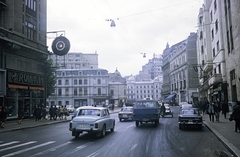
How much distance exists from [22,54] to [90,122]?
751 inches

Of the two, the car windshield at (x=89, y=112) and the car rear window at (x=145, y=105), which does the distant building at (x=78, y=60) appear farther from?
the car windshield at (x=89, y=112)

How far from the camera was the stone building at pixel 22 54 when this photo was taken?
25719 millimetres

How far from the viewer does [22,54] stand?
28625mm

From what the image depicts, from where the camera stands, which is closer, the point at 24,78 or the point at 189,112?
the point at 189,112

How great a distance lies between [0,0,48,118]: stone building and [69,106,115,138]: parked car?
1442 centimetres

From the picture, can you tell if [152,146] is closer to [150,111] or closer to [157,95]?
[150,111]

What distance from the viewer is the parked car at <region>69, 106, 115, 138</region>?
13023 millimetres

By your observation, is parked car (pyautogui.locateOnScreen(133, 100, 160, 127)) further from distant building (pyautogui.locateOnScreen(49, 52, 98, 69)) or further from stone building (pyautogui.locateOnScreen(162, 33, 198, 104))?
distant building (pyautogui.locateOnScreen(49, 52, 98, 69))

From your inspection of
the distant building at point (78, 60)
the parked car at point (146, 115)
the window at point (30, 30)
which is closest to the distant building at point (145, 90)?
the distant building at point (78, 60)

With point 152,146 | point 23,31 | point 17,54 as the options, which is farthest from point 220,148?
point 23,31

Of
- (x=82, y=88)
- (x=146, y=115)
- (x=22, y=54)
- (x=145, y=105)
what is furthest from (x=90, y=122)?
(x=82, y=88)

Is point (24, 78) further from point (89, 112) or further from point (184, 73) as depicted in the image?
point (184, 73)

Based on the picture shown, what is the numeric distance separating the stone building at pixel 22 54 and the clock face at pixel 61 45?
1.94 meters

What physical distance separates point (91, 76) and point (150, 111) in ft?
208
